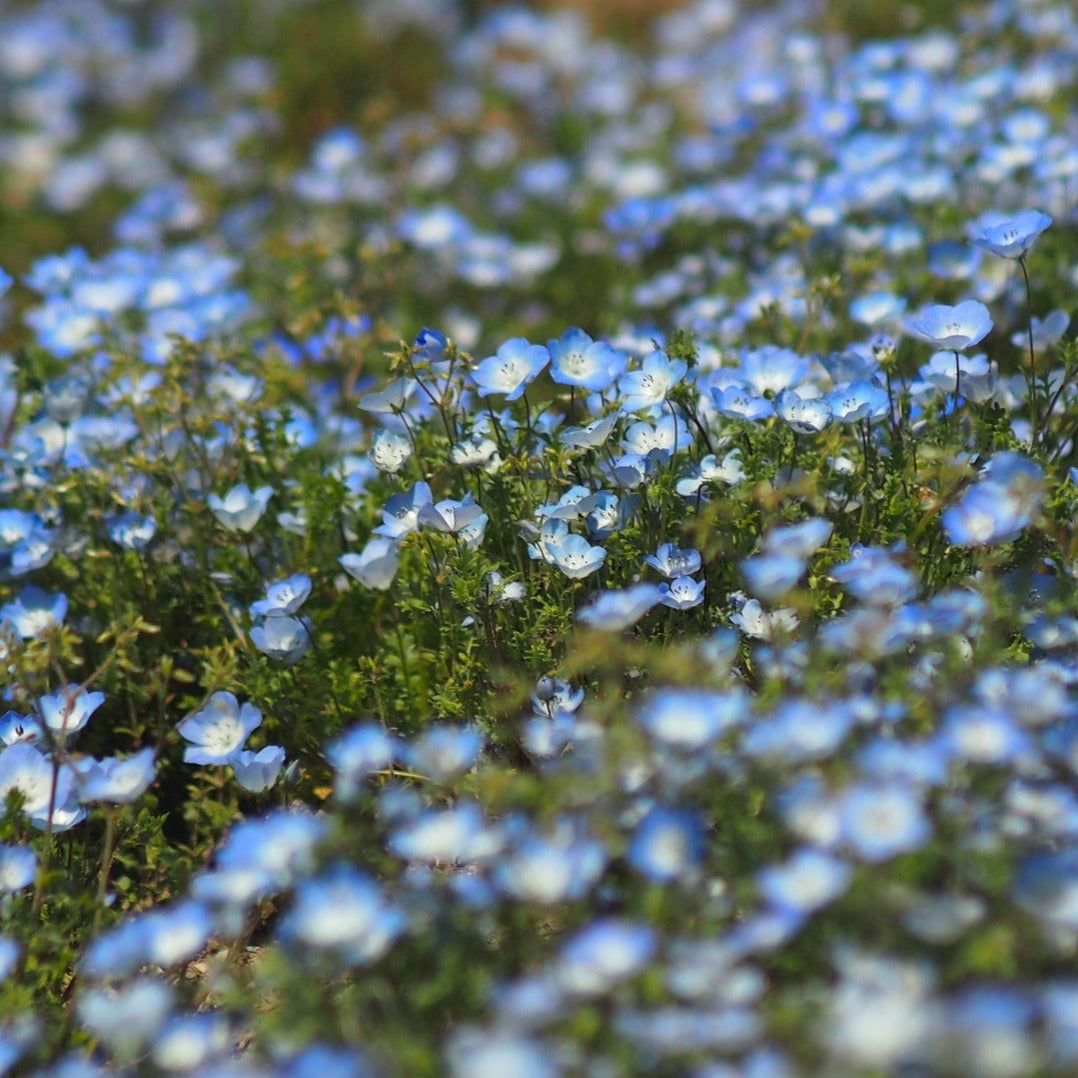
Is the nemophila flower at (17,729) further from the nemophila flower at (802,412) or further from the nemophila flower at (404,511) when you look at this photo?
the nemophila flower at (802,412)

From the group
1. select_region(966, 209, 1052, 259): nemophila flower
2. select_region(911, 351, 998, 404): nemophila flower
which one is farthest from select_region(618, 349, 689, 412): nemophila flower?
select_region(966, 209, 1052, 259): nemophila flower

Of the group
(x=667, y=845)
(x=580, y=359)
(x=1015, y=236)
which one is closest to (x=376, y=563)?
(x=580, y=359)

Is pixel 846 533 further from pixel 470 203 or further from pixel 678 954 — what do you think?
pixel 470 203

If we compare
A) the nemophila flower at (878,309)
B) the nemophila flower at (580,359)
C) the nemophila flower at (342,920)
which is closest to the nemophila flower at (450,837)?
the nemophila flower at (342,920)

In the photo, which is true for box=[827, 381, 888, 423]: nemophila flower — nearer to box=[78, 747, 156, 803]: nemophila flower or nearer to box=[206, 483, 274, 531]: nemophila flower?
box=[206, 483, 274, 531]: nemophila flower

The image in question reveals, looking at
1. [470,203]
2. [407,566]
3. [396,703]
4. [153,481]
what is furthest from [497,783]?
[470,203]
